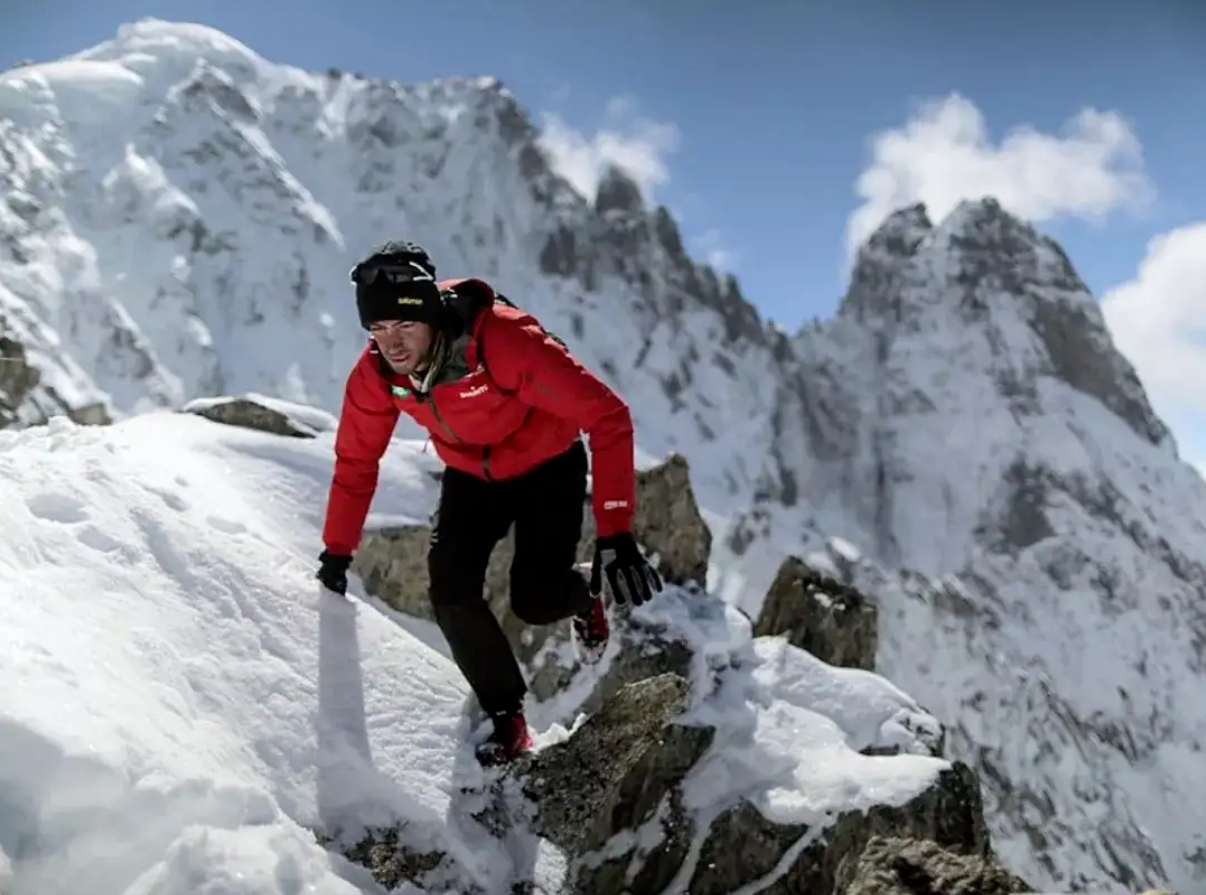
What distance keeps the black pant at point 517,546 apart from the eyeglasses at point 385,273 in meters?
1.33

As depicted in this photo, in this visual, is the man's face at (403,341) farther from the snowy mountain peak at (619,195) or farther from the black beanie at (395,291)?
the snowy mountain peak at (619,195)

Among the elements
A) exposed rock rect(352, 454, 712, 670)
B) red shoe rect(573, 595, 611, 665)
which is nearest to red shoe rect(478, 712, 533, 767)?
red shoe rect(573, 595, 611, 665)

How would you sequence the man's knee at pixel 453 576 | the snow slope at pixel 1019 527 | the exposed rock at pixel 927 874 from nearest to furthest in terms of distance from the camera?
the exposed rock at pixel 927 874 < the man's knee at pixel 453 576 < the snow slope at pixel 1019 527

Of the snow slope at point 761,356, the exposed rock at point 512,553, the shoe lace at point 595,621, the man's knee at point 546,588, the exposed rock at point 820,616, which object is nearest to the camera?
the man's knee at point 546,588

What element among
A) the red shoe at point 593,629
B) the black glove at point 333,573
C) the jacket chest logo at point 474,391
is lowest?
the black glove at point 333,573

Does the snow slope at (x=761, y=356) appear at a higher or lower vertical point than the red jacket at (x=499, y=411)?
higher

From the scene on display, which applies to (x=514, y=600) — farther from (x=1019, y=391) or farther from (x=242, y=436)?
(x=1019, y=391)

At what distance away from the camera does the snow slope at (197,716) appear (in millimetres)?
3402

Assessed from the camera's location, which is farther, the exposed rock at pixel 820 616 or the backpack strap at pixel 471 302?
the exposed rock at pixel 820 616

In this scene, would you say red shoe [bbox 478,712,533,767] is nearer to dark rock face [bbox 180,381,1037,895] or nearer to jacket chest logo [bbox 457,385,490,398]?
dark rock face [bbox 180,381,1037,895]

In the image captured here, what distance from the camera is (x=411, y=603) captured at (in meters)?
11.9

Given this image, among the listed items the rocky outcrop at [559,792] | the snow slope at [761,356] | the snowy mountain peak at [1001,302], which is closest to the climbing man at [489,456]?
the rocky outcrop at [559,792]

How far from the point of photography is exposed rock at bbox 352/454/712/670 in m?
11.8

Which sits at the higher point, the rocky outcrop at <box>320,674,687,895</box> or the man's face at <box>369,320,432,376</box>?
the man's face at <box>369,320,432,376</box>
